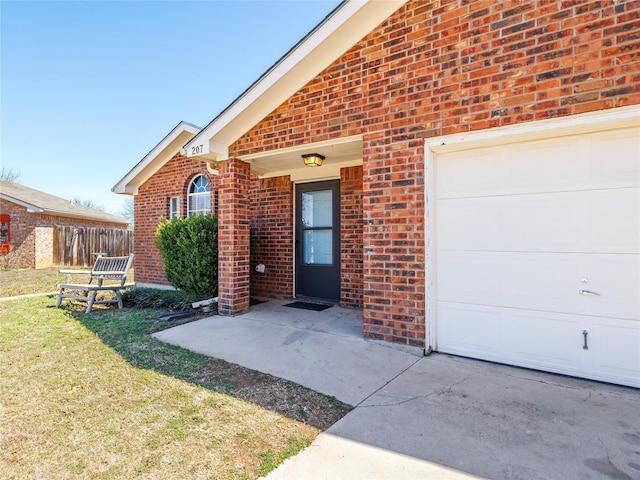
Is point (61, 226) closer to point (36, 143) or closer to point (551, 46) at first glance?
point (36, 143)

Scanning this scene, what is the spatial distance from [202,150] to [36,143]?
25.1 metres

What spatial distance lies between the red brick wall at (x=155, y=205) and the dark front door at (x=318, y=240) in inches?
125

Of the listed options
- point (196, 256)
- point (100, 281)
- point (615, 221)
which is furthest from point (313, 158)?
point (100, 281)

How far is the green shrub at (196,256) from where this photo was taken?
6465mm

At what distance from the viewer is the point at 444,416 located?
259 cm

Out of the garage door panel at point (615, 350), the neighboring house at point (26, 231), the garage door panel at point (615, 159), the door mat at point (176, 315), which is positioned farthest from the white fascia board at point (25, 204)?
the garage door panel at point (615, 350)

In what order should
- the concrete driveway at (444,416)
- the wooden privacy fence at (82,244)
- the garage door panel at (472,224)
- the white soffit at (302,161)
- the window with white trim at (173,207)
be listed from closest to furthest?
the concrete driveway at (444,416)
the garage door panel at (472,224)
the white soffit at (302,161)
the window with white trim at (173,207)
the wooden privacy fence at (82,244)

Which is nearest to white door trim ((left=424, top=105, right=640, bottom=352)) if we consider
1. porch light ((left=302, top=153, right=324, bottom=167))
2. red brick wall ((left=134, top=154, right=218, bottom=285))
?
porch light ((left=302, top=153, right=324, bottom=167))

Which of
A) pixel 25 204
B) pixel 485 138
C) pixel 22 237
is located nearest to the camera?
pixel 485 138

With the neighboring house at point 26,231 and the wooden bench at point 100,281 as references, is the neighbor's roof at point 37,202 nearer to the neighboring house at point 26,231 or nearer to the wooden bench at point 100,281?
the neighboring house at point 26,231

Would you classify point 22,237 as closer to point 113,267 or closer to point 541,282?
point 113,267

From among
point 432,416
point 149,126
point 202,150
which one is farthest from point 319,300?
point 149,126

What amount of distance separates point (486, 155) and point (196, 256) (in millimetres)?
5296

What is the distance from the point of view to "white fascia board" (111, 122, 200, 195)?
842 centimetres
